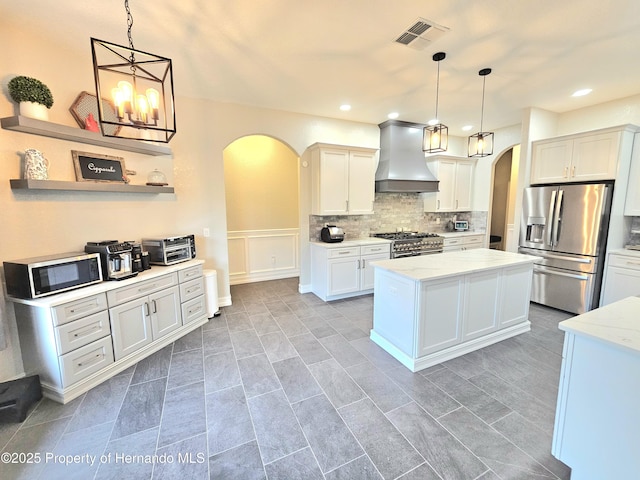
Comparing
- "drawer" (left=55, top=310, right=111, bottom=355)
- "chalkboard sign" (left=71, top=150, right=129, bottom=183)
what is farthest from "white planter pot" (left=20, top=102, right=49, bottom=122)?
"drawer" (left=55, top=310, right=111, bottom=355)

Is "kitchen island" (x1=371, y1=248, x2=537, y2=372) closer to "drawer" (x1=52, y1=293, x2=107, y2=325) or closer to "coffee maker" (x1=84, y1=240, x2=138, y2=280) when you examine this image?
"coffee maker" (x1=84, y1=240, x2=138, y2=280)

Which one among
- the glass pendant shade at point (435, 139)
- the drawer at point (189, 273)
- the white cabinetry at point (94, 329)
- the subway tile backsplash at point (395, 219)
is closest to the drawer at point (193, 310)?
the white cabinetry at point (94, 329)

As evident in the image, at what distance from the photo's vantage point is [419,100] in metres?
3.93

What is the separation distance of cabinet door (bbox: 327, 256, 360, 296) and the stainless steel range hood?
1533 millimetres

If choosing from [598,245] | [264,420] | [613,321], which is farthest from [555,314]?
[264,420]

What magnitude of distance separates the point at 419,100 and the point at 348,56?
1.67 metres

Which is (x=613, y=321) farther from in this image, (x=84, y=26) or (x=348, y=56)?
(x=84, y=26)

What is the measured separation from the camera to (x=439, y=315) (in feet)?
8.47

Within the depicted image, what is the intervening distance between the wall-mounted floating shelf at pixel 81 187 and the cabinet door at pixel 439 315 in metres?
3.12

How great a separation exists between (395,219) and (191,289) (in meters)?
3.91

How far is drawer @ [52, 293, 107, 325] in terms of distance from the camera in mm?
2105

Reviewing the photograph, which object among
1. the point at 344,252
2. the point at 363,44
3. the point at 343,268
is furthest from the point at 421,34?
the point at 343,268

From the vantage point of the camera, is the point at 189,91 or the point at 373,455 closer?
the point at 373,455

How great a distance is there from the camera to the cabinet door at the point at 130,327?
2.50 metres
